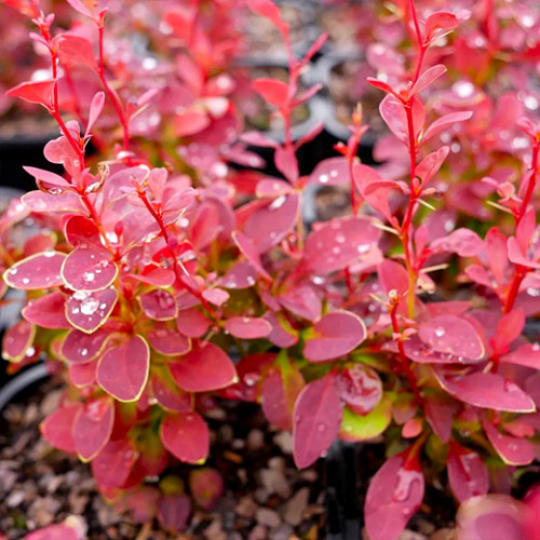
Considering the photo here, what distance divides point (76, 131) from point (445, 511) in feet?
2.51

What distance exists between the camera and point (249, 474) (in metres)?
1.12

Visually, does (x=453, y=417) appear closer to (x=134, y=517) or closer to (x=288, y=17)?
(x=134, y=517)

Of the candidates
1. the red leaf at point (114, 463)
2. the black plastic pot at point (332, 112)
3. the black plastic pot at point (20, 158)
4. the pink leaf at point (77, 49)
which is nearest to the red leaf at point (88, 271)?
the pink leaf at point (77, 49)

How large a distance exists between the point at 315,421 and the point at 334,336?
0.11 metres

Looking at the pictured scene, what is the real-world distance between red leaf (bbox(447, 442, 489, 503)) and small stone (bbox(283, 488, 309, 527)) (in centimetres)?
28

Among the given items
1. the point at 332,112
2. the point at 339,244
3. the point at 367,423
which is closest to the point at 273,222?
the point at 339,244

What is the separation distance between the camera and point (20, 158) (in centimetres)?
194

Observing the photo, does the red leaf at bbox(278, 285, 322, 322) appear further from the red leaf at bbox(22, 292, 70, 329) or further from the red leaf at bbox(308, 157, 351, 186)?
the red leaf at bbox(22, 292, 70, 329)

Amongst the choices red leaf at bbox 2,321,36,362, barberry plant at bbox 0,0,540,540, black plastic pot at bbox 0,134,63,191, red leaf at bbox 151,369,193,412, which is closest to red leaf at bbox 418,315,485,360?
barberry plant at bbox 0,0,540,540

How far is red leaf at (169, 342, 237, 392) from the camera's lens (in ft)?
2.78

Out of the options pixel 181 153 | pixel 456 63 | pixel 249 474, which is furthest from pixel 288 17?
pixel 249 474

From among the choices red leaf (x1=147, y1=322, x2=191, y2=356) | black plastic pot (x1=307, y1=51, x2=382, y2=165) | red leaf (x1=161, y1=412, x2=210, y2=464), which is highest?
red leaf (x1=147, y1=322, x2=191, y2=356)

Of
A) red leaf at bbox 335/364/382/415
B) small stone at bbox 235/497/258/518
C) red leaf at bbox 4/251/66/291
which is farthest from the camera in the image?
small stone at bbox 235/497/258/518

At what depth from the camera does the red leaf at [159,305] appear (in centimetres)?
80
